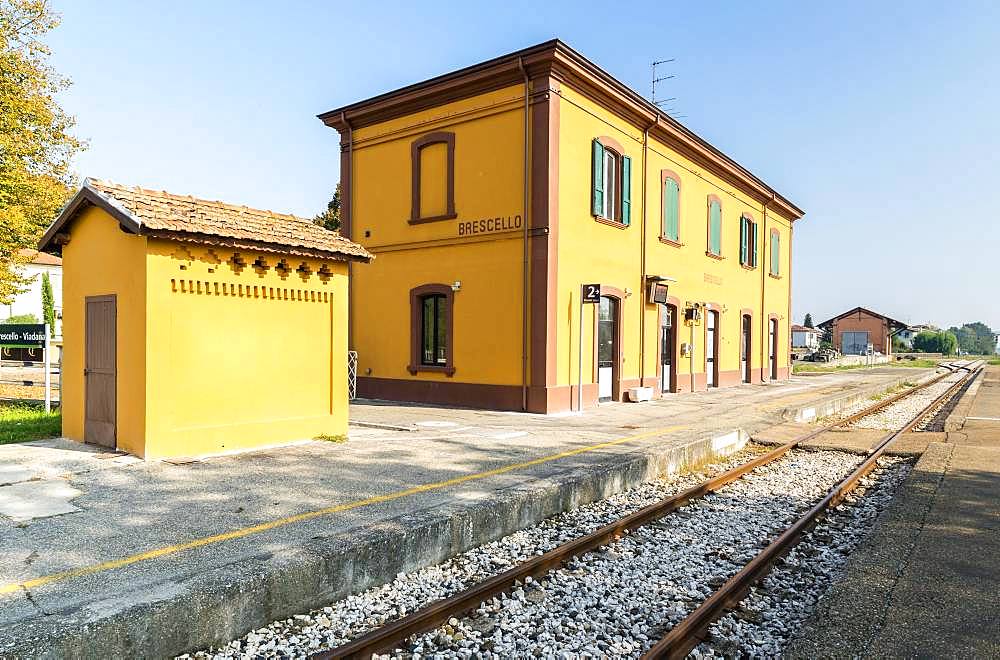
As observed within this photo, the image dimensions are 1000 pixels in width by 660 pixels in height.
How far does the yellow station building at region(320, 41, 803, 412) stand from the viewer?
13672mm

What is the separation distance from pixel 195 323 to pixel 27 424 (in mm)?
4905

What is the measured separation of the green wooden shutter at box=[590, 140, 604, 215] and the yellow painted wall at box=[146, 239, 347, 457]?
7327 mm

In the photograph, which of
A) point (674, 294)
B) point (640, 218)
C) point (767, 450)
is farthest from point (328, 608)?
point (674, 294)

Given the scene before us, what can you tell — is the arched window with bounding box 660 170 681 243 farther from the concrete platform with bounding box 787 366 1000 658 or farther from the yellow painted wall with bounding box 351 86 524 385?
the concrete platform with bounding box 787 366 1000 658

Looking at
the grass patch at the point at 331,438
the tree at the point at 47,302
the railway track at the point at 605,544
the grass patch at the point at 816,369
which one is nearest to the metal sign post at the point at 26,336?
the grass patch at the point at 331,438

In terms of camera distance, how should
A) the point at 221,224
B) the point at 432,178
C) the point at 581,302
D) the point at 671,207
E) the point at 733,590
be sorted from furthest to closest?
1. the point at 671,207
2. the point at 432,178
3. the point at 581,302
4. the point at 221,224
5. the point at 733,590

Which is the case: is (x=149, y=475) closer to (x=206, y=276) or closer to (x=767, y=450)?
(x=206, y=276)

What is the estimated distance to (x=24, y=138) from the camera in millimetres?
16703

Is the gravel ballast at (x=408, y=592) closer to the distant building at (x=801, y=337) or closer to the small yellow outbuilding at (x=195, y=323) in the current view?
the small yellow outbuilding at (x=195, y=323)

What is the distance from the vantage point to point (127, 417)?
25.8ft

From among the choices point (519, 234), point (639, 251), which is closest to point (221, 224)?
point (519, 234)

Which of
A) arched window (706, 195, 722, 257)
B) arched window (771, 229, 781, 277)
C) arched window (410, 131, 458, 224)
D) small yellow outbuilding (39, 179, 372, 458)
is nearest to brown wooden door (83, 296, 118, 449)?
small yellow outbuilding (39, 179, 372, 458)

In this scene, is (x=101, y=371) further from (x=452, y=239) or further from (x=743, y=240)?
(x=743, y=240)

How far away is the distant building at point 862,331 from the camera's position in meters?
79.6
